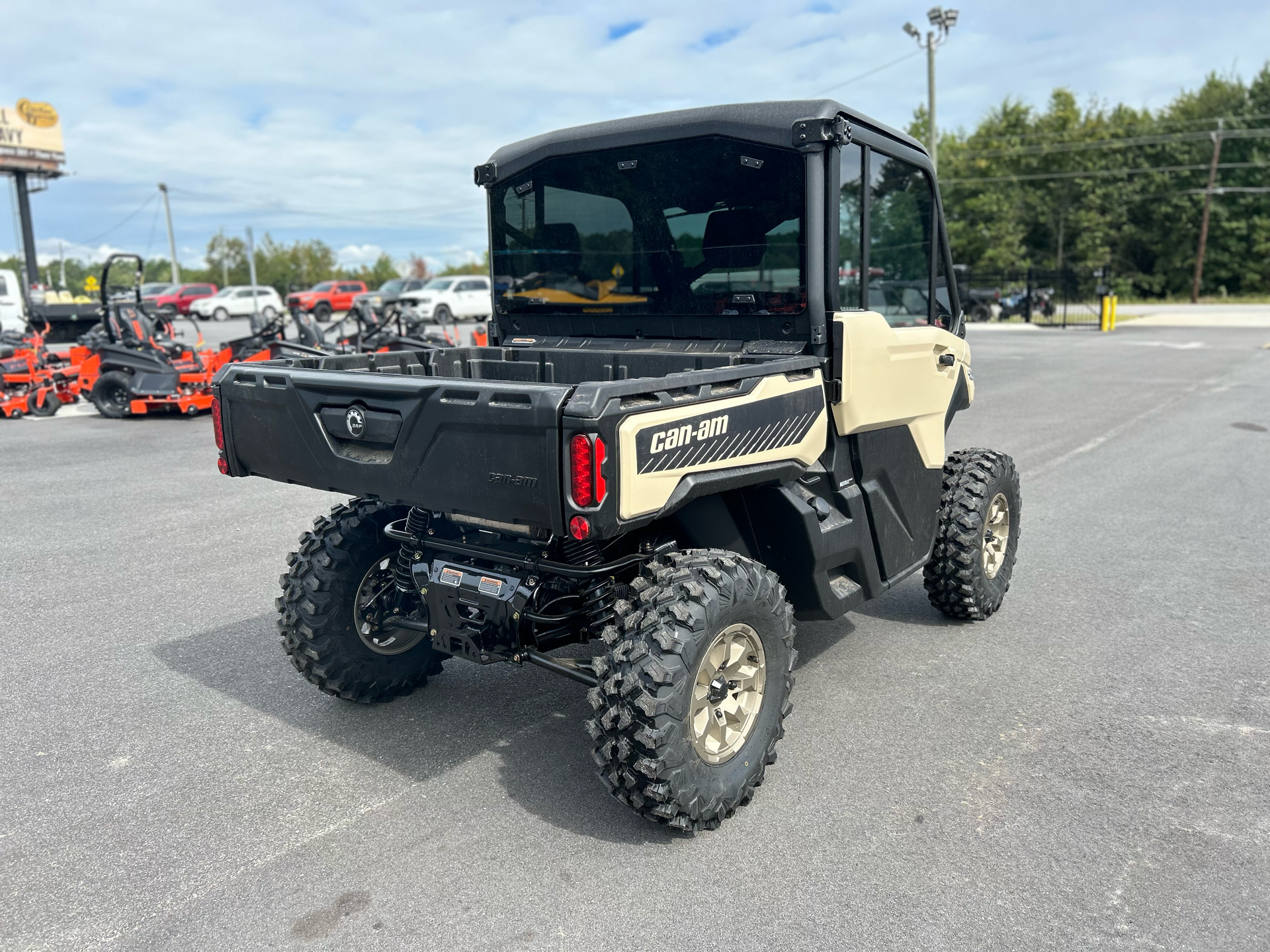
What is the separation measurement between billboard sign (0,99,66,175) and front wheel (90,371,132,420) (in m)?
43.4

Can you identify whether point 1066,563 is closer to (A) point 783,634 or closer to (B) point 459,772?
(A) point 783,634

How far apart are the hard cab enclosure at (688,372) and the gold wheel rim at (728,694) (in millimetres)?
480

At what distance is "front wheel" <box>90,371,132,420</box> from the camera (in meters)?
13.3

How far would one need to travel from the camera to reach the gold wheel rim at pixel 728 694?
3.18 metres

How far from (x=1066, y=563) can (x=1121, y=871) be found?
140 inches

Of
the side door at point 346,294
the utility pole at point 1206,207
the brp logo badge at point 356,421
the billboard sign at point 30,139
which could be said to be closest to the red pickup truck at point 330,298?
the side door at point 346,294

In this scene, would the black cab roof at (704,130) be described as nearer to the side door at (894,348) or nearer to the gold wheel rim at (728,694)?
the side door at (894,348)

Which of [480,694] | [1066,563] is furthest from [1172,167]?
[480,694]

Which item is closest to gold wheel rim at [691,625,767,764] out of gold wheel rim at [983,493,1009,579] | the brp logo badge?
the brp logo badge

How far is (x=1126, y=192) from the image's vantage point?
174ft

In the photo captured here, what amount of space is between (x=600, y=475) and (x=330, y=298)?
129 ft

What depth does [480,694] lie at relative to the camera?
14.1 feet

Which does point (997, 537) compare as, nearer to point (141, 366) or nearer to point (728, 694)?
point (728, 694)

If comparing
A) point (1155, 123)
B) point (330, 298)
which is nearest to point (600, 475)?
point (330, 298)
